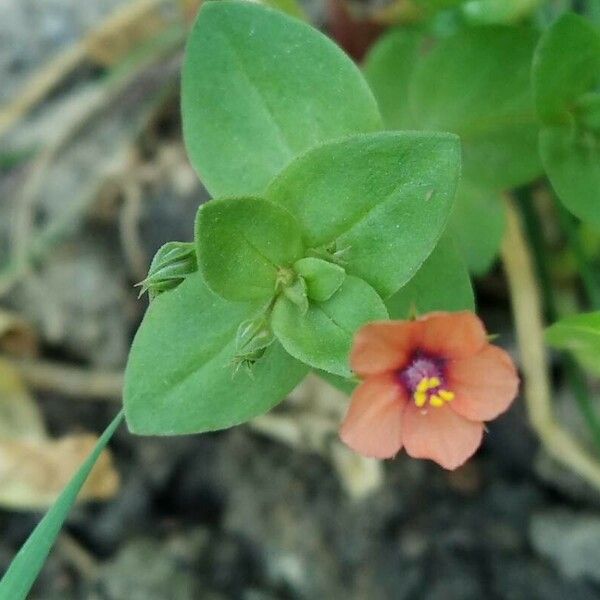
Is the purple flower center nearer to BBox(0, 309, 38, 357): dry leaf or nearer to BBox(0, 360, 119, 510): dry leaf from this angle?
BBox(0, 360, 119, 510): dry leaf

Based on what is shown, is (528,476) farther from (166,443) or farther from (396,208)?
(396,208)

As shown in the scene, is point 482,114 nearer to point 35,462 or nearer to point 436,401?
point 436,401

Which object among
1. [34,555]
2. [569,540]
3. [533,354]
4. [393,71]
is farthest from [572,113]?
[34,555]

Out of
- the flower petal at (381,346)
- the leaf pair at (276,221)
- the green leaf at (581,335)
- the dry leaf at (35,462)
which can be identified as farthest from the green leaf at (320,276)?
the dry leaf at (35,462)

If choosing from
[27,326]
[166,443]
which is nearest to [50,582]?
[166,443]

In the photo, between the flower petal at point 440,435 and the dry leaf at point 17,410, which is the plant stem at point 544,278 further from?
the dry leaf at point 17,410

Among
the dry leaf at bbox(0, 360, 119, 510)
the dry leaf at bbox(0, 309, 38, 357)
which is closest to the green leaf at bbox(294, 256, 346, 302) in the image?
the dry leaf at bbox(0, 360, 119, 510)
